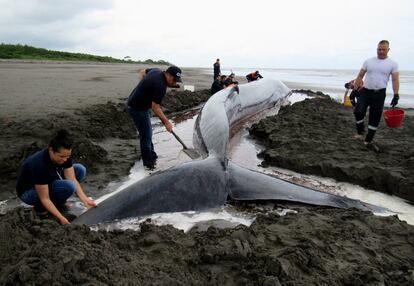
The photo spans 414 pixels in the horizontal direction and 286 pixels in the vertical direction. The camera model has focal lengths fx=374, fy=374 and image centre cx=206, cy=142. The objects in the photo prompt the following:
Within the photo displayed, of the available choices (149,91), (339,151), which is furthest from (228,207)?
(339,151)

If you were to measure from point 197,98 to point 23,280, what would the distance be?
12329 millimetres

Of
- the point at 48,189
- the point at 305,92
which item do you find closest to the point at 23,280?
the point at 48,189

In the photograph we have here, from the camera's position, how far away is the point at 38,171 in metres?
3.68

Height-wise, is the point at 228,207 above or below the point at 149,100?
below

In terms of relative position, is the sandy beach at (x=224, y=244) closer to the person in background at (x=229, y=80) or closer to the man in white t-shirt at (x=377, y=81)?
the man in white t-shirt at (x=377, y=81)

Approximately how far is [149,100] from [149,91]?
0.57 feet

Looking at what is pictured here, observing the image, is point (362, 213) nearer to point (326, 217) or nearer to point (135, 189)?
point (326, 217)

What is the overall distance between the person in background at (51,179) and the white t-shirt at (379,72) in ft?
18.2

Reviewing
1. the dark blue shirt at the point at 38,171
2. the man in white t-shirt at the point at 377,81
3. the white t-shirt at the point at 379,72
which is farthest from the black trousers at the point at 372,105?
the dark blue shirt at the point at 38,171

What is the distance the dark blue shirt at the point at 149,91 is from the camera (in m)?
5.76

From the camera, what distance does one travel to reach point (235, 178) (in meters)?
4.33

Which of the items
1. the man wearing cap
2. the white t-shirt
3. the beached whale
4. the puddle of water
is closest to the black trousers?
the white t-shirt

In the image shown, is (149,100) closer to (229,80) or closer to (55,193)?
(55,193)

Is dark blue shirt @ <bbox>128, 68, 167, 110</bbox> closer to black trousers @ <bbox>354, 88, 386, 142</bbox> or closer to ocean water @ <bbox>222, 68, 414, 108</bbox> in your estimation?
black trousers @ <bbox>354, 88, 386, 142</bbox>
